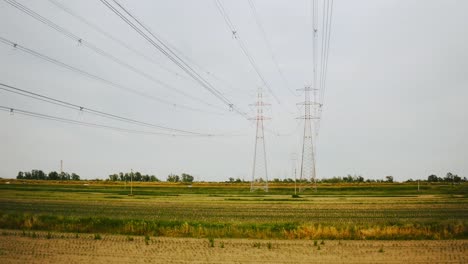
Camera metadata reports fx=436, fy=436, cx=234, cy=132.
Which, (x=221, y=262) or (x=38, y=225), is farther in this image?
(x=38, y=225)

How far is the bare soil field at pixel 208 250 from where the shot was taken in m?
22.1

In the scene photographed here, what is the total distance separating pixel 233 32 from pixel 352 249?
1581 cm

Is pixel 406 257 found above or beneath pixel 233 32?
beneath

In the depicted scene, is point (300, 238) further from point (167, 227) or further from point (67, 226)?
point (67, 226)

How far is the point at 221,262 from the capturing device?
21.5 meters

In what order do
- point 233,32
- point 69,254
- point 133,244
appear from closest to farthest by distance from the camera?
point 69,254, point 133,244, point 233,32

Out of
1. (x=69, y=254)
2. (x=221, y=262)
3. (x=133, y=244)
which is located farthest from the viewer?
(x=133, y=244)

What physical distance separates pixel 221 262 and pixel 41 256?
9143mm

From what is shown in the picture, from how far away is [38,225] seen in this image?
34.5 metres

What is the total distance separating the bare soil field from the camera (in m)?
22.1

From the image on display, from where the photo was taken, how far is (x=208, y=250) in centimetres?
2511

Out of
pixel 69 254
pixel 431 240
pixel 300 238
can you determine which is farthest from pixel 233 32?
pixel 431 240

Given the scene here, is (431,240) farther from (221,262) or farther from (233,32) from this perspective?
(233,32)

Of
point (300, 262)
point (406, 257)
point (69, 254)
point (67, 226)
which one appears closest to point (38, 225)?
point (67, 226)
